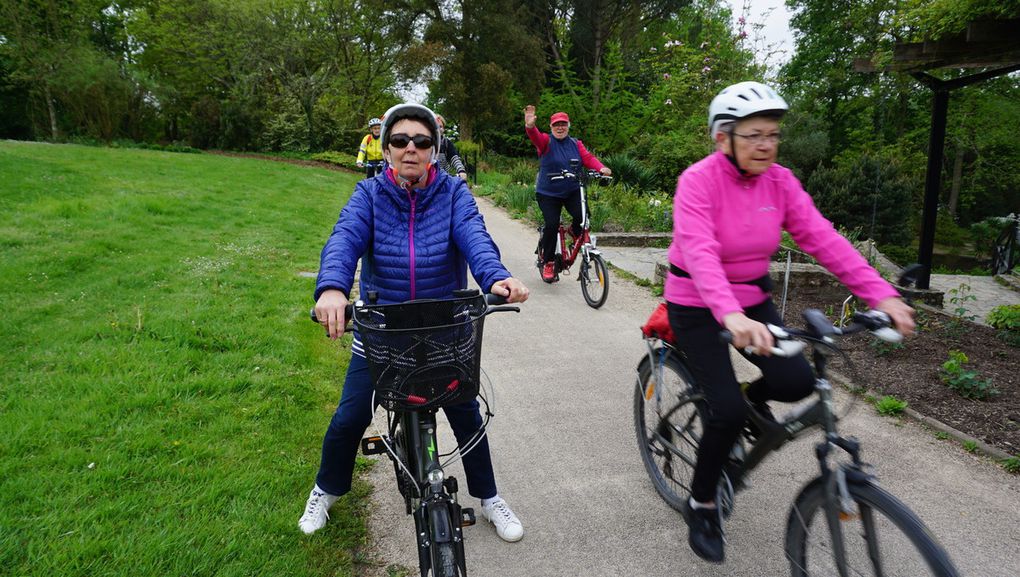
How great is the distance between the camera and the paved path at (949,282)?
29.0ft

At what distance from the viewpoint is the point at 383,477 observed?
3.64 meters

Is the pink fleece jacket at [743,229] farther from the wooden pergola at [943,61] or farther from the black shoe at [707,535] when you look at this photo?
the wooden pergola at [943,61]

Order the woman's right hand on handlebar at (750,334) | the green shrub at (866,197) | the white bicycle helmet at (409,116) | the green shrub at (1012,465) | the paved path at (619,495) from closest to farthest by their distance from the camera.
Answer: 1. the woman's right hand on handlebar at (750,334)
2. the white bicycle helmet at (409,116)
3. the paved path at (619,495)
4. the green shrub at (1012,465)
5. the green shrub at (866,197)

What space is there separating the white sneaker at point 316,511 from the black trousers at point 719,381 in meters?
1.74

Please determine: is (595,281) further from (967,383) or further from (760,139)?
(760,139)

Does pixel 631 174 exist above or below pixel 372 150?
below

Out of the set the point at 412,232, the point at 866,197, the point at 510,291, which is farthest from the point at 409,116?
the point at 866,197

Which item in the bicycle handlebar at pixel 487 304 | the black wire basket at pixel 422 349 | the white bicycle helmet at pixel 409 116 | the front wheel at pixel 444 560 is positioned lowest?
the front wheel at pixel 444 560

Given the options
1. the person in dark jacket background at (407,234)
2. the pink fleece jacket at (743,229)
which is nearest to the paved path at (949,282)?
the pink fleece jacket at (743,229)

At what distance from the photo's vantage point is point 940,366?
17.0 ft

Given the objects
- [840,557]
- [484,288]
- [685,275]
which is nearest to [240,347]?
[484,288]

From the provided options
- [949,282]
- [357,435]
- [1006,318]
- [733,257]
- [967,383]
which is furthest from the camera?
[949,282]

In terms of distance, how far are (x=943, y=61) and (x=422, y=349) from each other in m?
8.19

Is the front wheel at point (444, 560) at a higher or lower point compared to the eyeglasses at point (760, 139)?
lower
